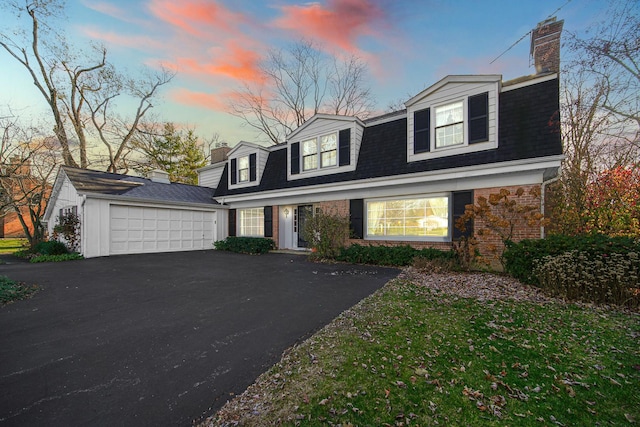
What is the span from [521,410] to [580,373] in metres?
1.04

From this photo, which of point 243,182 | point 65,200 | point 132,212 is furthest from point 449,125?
point 65,200

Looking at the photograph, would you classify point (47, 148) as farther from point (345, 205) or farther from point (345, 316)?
point (345, 316)

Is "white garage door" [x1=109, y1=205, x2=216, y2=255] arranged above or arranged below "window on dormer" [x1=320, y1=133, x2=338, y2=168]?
below

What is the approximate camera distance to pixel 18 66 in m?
17.6

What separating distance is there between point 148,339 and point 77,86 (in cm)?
2554

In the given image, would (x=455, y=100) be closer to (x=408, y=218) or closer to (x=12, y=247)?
(x=408, y=218)

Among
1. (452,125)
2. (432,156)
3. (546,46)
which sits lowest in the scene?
(432,156)

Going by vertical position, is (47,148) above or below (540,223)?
above

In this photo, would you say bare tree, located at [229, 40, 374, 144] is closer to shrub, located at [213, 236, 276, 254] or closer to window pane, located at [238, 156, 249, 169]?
window pane, located at [238, 156, 249, 169]

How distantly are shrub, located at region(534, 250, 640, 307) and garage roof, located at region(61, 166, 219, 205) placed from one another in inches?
547

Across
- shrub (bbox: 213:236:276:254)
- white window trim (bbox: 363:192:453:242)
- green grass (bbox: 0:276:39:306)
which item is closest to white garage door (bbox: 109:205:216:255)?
shrub (bbox: 213:236:276:254)

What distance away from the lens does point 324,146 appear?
1089cm

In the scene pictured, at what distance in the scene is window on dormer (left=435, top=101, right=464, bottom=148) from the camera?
7.96 meters

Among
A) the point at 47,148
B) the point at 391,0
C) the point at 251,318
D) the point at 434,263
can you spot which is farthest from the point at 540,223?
the point at 47,148
